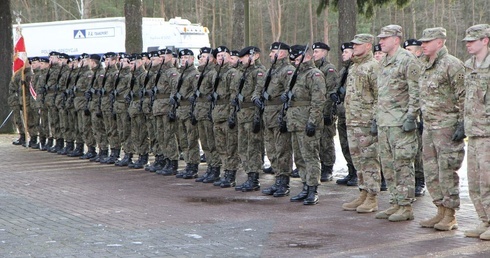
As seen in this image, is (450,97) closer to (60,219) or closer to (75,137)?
(60,219)

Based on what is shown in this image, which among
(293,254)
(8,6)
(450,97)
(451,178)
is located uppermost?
(8,6)

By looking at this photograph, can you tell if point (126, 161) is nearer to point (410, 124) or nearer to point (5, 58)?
point (410, 124)

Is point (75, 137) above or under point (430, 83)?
under

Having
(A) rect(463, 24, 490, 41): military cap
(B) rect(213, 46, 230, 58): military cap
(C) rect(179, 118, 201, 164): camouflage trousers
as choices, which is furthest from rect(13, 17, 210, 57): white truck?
(A) rect(463, 24, 490, 41): military cap

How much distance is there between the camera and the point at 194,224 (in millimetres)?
9344

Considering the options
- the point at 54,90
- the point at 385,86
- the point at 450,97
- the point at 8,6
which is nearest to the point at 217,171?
the point at 385,86

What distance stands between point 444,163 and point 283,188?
3265 millimetres

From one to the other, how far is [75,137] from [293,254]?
1062 cm

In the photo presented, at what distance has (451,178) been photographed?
27.7ft

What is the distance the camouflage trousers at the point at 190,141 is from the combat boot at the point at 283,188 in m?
2.46

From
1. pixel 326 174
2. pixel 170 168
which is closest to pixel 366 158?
pixel 326 174

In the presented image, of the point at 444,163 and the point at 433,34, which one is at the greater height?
the point at 433,34

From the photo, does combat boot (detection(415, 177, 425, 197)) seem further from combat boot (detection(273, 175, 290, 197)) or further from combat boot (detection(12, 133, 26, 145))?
combat boot (detection(12, 133, 26, 145))

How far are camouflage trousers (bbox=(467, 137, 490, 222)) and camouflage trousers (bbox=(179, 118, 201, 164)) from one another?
19.5 ft
